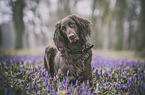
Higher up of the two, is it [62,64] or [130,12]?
[130,12]

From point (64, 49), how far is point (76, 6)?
50.6 ft

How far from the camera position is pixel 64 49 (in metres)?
2.30

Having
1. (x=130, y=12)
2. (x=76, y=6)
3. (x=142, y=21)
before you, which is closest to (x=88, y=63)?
(x=142, y=21)

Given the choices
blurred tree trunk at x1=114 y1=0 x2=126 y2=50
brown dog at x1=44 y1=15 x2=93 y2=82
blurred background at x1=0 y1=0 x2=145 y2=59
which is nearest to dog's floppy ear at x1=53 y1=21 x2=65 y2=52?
brown dog at x1=44 y1=15 x2=93 y2=82

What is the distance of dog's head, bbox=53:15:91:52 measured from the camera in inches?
88.6

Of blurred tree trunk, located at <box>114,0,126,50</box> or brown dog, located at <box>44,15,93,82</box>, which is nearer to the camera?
brown dog, located at <box>44,15,93,82</box>

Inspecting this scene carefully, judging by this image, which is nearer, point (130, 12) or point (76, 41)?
point (76, 41)

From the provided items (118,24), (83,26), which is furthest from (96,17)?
(83,26)

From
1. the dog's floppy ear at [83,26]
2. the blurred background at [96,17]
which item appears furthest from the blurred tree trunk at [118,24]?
the dog's floppy ear at [83,26]

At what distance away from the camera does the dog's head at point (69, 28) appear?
7.38ft

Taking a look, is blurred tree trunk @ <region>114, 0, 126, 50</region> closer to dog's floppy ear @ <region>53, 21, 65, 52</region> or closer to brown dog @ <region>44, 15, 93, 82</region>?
brown dog @ <region>44, 15, 93, 82</region>

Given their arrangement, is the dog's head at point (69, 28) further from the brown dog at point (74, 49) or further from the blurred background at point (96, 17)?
the blurred background at point (96, 17)

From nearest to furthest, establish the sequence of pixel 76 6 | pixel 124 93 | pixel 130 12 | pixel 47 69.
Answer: pixel 124 93 < pixel 47 69 < pixel 76 6 < pixel 130 12

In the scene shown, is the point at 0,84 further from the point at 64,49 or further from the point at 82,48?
the point at 82,48
